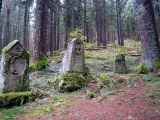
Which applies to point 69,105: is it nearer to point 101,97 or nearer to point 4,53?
point 101,97

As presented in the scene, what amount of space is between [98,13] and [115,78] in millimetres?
22832

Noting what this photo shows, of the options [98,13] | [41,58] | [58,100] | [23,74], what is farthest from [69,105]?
[98,13]

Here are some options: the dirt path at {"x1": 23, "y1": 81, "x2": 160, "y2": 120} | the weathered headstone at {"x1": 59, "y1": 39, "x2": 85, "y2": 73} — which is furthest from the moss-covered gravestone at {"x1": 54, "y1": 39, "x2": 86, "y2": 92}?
the dirt path at {"x1": 23, "y1": 81, "x2": 160, "y2": 120}

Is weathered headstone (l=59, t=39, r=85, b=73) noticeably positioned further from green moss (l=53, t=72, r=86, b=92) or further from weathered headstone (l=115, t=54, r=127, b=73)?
weathered headstone (l=115, t=54, r=127, b=73)

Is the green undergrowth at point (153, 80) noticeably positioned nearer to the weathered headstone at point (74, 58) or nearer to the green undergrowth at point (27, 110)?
the weathered headstone at point (74, 58)

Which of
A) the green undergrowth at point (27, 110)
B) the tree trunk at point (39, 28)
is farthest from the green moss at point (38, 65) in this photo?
the green undergrowth at point (27, 110)

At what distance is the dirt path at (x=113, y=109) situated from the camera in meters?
4.63

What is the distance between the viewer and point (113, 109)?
5.16 m

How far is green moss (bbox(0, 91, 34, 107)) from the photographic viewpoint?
575cm

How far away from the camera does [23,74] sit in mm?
6547

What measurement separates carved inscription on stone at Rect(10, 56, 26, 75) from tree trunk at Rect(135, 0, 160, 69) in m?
5.77

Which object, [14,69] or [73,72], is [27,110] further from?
[73,72]

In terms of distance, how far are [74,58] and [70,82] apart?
1.25 meters

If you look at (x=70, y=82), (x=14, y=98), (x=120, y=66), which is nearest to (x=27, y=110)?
(x=14, y=98)
